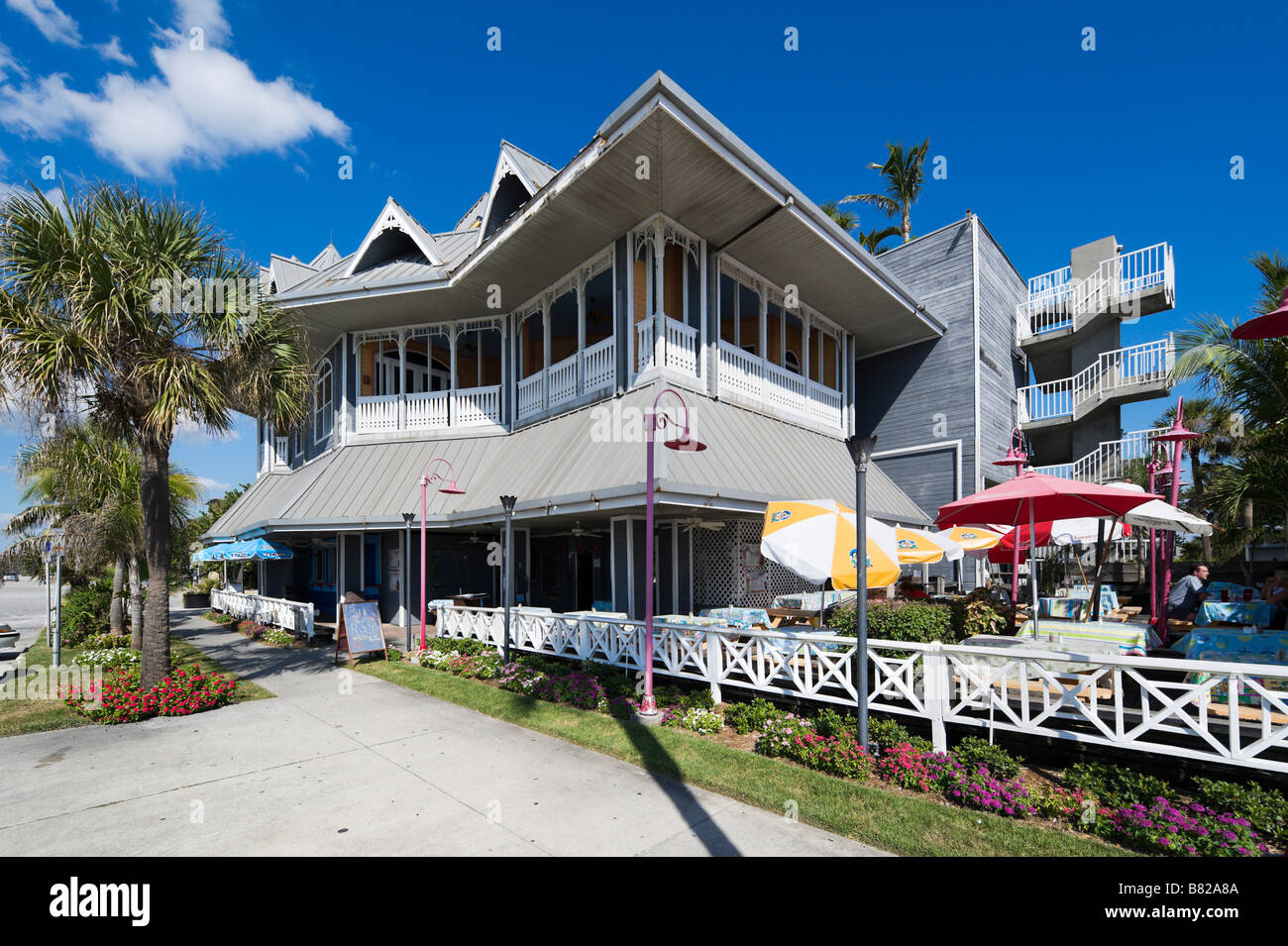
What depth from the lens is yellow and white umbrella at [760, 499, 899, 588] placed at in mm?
7406

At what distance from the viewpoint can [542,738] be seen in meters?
7.74

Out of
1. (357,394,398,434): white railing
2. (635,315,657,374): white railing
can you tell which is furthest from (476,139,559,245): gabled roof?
(357,394,398,434): white railing

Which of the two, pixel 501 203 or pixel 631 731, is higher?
pixel 501 203

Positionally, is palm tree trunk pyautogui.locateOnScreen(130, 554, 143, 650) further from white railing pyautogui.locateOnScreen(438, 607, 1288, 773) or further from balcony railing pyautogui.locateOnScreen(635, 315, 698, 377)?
balcony railing pyautogui.locateOnScreen(635, 315, 698, 377)

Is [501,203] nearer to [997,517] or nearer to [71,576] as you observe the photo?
[997,517]

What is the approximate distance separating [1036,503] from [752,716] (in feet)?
15.5

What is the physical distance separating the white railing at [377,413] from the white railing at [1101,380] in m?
19.8

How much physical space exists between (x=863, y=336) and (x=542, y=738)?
15871 mm

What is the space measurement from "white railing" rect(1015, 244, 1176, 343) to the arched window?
22.8m

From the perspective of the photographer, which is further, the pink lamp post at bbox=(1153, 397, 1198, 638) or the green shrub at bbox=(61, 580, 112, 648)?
the green shrub at bbox=(61, 580, 112, 648)

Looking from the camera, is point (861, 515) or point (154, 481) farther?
point (154, 481)

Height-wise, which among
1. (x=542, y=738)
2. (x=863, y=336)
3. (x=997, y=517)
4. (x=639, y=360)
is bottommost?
(x=542, y=738)

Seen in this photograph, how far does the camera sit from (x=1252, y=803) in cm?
461
